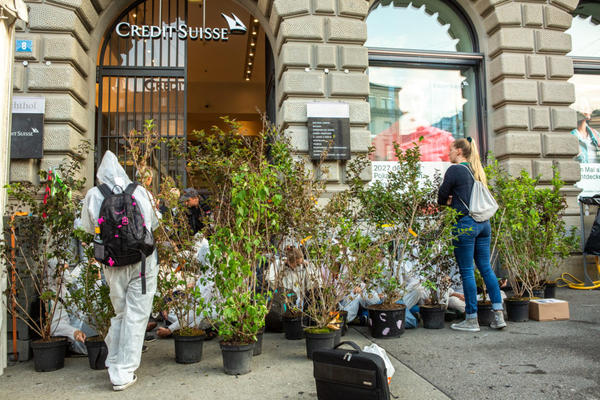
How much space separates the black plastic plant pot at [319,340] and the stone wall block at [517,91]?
21.1 ft

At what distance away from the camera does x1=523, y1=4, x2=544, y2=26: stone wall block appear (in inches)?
352

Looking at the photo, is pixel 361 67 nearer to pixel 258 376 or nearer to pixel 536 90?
pixel 536 90

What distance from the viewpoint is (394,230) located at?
17.9ft

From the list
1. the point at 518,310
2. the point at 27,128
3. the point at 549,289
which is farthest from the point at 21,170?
the point at 549,289

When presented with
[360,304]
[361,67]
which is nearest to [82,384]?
[360,304]

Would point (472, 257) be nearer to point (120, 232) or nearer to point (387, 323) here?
point (387, 323)

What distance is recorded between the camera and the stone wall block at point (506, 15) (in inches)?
351

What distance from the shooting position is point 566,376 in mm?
3688

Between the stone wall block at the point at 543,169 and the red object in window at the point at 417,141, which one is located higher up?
the red object in window at the point at 417,141

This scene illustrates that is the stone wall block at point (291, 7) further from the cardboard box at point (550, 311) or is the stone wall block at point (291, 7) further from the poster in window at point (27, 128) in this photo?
the cardboard box at point (550, 311)

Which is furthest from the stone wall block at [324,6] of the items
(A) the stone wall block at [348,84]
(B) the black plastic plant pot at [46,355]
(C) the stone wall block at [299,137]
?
(B) the black plastic plant pot at [46,355]

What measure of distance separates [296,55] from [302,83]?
49cm

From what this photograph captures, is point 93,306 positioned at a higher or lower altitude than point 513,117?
lower

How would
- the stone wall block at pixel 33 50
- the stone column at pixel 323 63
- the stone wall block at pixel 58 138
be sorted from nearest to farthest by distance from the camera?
the stone wall block at pixel 58 138 < the stone wall block at pixel 33 50 < the stone column at pixel 323 63
